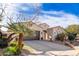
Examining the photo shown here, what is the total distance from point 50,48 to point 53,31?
18 centimetres

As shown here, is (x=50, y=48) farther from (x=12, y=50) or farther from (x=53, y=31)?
(x=12, y=50)

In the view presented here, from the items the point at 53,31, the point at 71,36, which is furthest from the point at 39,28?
the point at 71,36

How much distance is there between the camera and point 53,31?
9.27 ft

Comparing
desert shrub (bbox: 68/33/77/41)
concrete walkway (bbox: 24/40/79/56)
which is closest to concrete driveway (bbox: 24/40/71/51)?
concrete walkway (bbox: 24/40/79/56)

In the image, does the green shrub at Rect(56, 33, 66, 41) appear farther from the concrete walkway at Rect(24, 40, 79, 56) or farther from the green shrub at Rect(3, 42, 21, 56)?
the green shrub at Rect(3, 42, 21, 56)

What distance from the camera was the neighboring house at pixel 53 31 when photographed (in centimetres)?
281

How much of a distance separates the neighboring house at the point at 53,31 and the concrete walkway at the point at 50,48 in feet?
0.22

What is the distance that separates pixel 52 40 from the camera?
111 inches

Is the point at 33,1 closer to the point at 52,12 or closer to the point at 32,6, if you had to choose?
the point at 32,6

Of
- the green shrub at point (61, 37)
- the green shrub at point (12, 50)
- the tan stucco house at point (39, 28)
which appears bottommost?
the green shrub at point (12, 50)

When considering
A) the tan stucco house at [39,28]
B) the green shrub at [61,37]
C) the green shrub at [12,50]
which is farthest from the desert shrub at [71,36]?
the green shrub at [12,50]

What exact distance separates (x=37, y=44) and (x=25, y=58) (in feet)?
0.63

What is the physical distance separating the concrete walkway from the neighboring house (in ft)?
0.22

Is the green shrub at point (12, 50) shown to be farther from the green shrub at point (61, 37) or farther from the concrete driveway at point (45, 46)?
the green shrub at point (61, 37)
